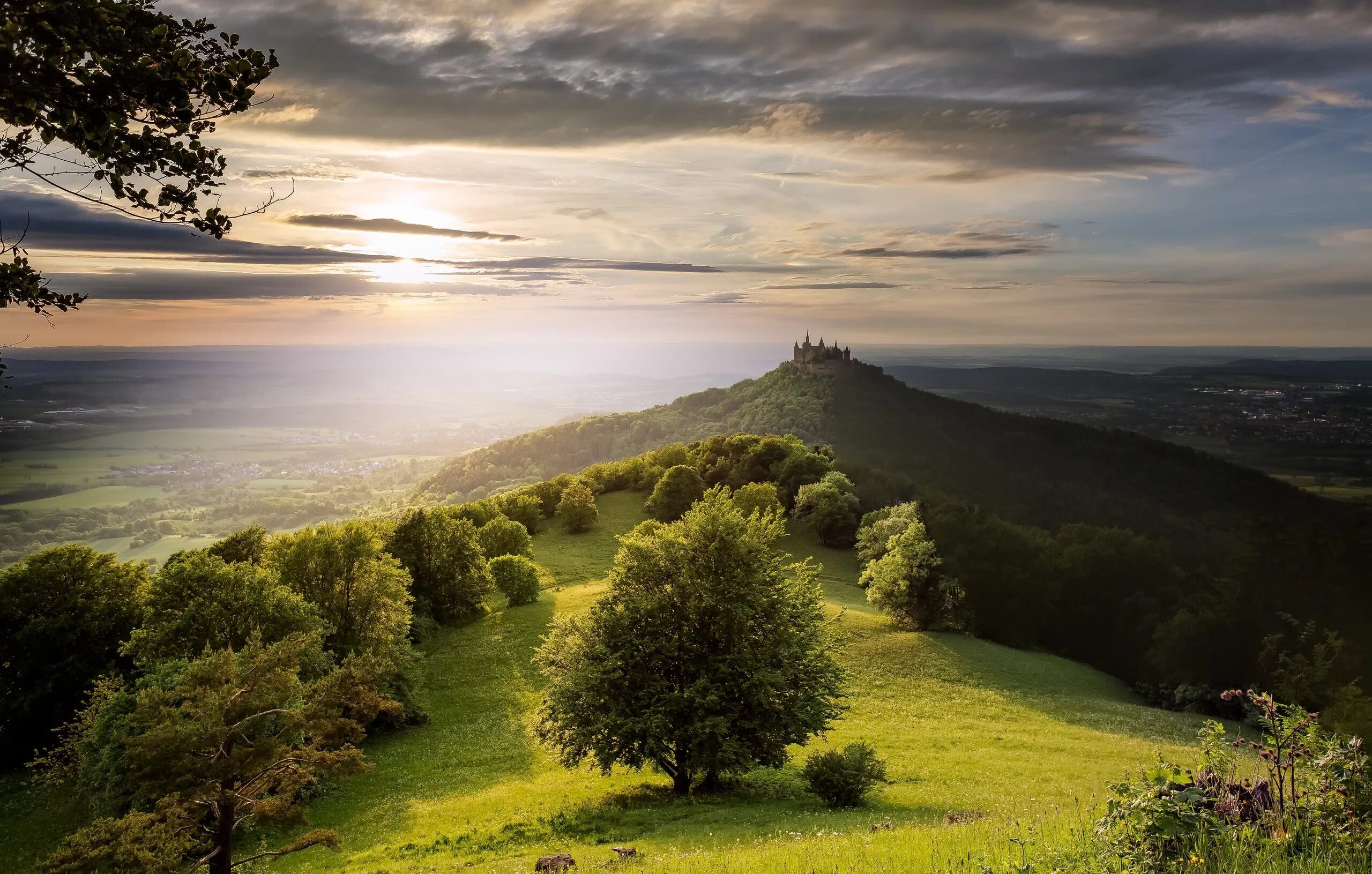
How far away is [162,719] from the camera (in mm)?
18344

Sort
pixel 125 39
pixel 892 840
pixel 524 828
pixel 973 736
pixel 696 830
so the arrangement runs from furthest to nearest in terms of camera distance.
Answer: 1. pixel 973 736
2. pixel 524 828
3. pixel 696 830
4. pixel 892 840
5. pixel 125 39

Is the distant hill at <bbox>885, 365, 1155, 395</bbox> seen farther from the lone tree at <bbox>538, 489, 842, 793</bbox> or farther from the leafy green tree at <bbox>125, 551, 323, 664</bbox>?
the leafy green tree at <bbox>125, 551, 323, 664</bbox>

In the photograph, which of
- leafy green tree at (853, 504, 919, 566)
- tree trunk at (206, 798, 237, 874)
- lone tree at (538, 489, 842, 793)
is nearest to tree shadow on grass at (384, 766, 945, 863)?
lone tree at (538, 489, 842, 793)

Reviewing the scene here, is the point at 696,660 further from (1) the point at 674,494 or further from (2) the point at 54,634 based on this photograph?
(1) the point at 674,494

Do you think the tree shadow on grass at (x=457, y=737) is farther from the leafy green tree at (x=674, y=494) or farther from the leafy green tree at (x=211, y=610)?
the leafy green tree at (x=674, y=494)

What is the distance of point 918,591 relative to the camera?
61.9 meters

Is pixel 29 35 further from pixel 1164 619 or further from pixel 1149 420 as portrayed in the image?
pixel 1164 619

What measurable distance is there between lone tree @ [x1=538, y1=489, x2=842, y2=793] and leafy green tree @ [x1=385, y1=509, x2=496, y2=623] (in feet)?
127

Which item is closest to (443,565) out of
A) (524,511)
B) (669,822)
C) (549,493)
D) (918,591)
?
(524,511)

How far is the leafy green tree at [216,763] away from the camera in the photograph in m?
17.8

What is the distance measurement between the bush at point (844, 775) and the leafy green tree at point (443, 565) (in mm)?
45808

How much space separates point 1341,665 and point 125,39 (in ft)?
221

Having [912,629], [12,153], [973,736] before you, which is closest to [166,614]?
[12,153]

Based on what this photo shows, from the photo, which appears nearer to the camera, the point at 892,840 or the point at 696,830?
the point at 892,840
